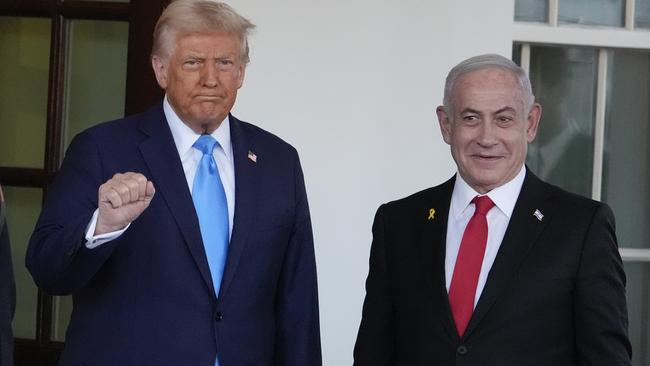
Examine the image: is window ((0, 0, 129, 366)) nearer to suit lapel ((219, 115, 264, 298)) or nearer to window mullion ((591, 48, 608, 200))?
suit lapel ((219, 115, 264, 298))

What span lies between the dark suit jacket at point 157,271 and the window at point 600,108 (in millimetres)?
1819

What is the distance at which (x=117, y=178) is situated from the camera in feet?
9.46

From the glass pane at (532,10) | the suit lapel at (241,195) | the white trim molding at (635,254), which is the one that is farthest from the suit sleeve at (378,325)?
the white trim molding at (635,254)

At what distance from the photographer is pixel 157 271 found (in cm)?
317

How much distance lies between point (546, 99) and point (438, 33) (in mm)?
549

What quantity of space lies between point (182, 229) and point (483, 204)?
73cm

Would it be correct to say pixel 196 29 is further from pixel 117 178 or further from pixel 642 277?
pixel 642 277

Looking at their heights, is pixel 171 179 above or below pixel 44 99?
below

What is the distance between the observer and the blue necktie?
321 cm

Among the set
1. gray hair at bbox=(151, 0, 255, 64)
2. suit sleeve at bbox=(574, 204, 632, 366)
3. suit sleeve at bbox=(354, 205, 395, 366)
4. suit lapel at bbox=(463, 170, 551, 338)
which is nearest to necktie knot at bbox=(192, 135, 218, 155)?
gray hair at bbox=(151, 0, 255, 64)

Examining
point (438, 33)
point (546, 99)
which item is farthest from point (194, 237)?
point (546, 99)

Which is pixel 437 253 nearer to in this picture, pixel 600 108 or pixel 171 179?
pixel 171 179

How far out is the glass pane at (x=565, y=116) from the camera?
4832 millimetres

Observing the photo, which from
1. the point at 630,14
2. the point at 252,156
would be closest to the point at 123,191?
the point at 252,156
